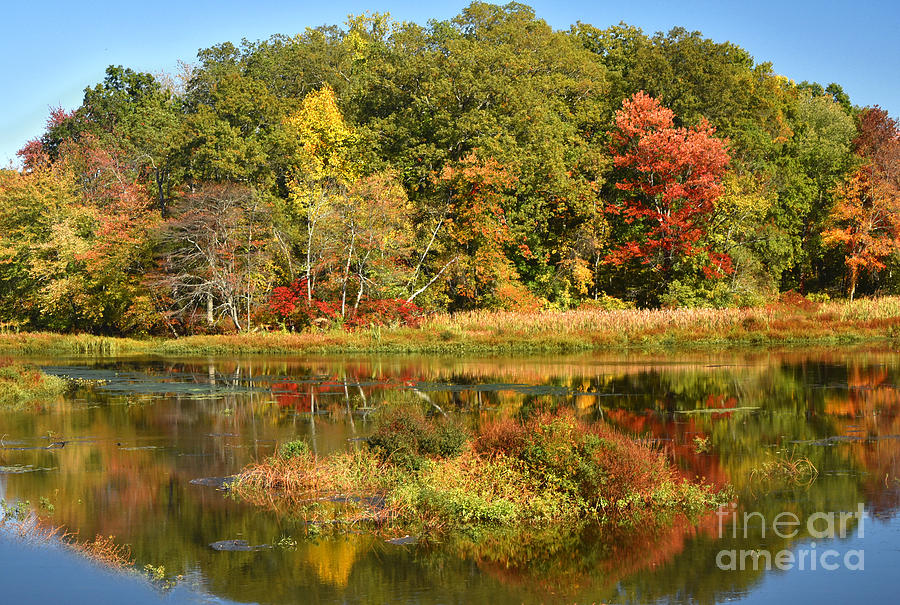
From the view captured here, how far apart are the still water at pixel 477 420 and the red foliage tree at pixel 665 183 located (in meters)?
16.3

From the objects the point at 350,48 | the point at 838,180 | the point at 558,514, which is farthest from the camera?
the point at 350,48

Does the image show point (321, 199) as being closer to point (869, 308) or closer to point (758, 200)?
point (758, 200)

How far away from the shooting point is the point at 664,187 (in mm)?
49625

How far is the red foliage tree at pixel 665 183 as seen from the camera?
48.3m

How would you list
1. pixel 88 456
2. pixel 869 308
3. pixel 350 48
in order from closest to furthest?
pixel 88 456 < pixel 869 308 < pixel 350 48

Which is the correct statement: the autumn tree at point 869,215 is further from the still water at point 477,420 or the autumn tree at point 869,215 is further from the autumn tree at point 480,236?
the still water at point 477,420

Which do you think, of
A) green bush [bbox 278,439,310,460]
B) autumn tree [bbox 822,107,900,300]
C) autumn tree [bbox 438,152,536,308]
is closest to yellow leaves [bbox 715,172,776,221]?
autumn tree [bbox 822,107,900,300]

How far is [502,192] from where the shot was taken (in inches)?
1989

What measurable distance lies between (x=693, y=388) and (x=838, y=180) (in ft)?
122

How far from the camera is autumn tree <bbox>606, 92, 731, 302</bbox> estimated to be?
48312 millimetres

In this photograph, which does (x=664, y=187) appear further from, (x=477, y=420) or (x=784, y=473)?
(x=784, y=473)

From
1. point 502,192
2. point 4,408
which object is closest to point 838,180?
point 502,192

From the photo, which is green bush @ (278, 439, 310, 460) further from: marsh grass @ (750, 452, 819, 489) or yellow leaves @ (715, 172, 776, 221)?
yellow leaves @ (715, 172, 776, 221)

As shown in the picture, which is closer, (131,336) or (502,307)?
(502,307)
